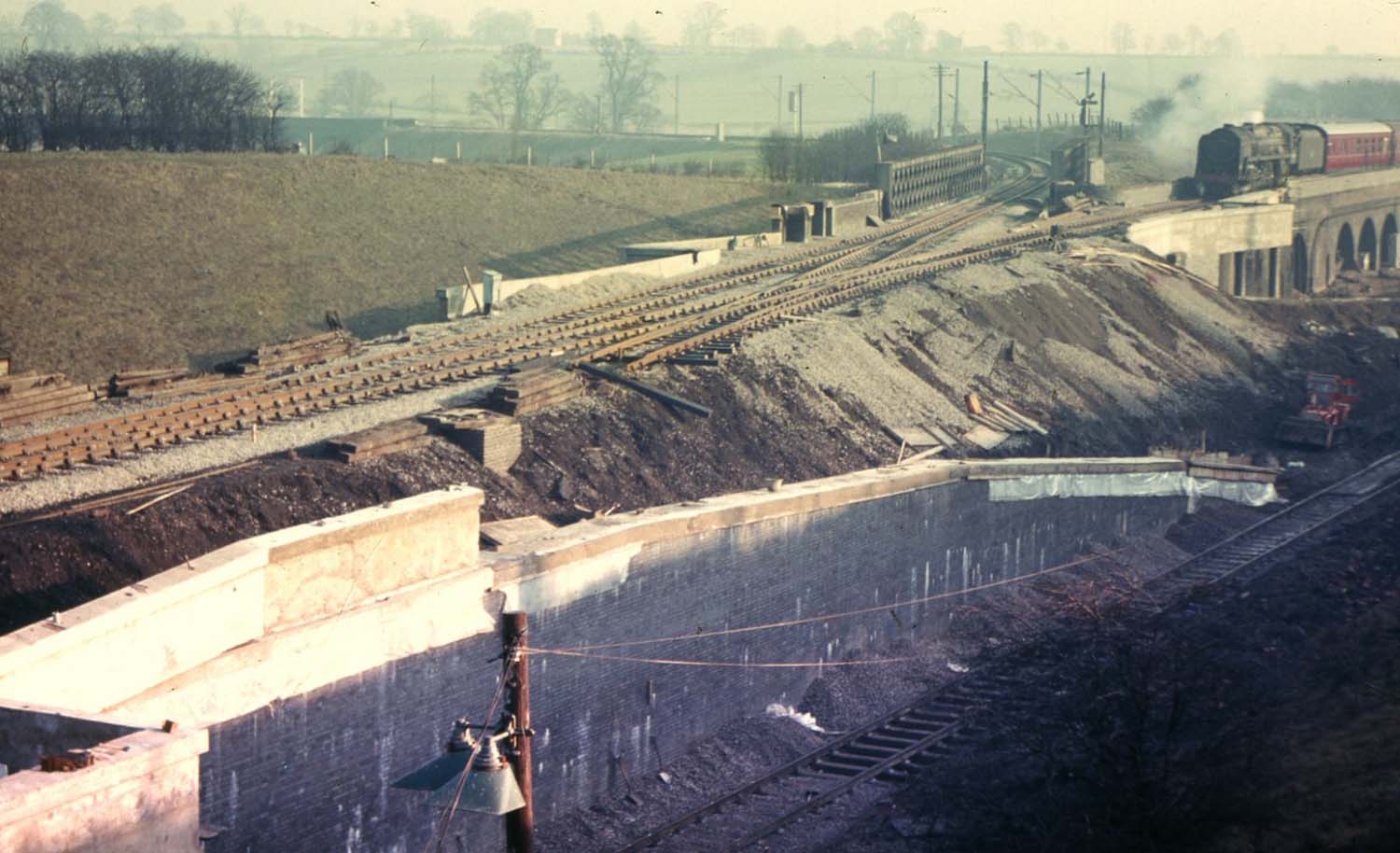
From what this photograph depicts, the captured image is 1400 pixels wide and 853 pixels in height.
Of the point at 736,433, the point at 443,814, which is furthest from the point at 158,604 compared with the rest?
the point at 736,433

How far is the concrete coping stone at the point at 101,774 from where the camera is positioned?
8492mm

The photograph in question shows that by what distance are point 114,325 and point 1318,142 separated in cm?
4377

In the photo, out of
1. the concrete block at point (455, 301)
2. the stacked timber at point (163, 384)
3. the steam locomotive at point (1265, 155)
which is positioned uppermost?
the steam locomotive at point (1265, 155)

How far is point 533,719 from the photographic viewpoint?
15.7 m

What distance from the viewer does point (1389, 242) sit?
207 ft

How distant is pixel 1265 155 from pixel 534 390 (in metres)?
40.5

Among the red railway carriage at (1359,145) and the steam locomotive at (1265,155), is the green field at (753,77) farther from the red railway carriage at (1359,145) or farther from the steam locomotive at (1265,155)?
the steam locomotive at (1265,155)

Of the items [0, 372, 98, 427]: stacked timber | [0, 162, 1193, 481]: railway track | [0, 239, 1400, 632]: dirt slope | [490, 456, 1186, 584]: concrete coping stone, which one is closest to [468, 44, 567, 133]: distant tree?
[0, 162, 1193, 481]: railway track

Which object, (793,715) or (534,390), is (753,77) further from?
(793,715)

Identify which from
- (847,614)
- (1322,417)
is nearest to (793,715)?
(847,614)

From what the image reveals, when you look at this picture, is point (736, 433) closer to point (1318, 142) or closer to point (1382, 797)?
point (1382, 797)

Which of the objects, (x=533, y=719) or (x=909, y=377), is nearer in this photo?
(x=533, y=719)

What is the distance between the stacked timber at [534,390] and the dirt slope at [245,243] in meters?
10.7

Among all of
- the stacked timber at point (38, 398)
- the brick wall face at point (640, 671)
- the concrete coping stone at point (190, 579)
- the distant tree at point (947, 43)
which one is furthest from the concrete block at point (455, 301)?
the distant tree at point (947, 43)
